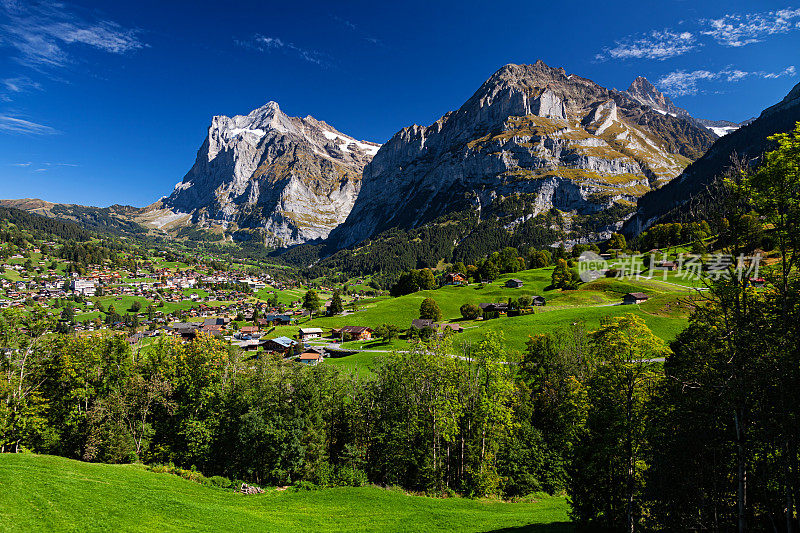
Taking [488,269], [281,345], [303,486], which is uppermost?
[488,269]

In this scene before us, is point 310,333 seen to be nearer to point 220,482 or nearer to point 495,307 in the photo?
point 495,307

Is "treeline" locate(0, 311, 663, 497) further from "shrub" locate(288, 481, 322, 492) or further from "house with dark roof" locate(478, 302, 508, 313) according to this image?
"house with dark roof" locate(478, 302, 508, 313)

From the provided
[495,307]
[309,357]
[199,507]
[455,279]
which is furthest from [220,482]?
[455,279]

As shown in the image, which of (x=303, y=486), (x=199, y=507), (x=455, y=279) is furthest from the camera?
(x=455, y=279)

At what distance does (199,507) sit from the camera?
22609mm

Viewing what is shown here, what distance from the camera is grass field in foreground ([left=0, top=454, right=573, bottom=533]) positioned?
1873 cm

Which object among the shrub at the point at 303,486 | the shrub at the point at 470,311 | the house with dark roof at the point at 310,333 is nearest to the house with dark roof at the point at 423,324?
the shrub at the point at 470,311

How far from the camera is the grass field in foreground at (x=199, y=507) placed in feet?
61.5

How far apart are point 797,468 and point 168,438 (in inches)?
1708

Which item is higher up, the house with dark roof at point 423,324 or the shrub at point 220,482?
the house with dark roof at point 423,324

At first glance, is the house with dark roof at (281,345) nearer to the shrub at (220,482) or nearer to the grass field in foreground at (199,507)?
the shrub at (220,482)

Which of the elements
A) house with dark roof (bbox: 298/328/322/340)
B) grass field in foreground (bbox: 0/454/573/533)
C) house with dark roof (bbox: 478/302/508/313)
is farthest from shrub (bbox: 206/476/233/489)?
house with dark roof (bbox: 478/302/508/313)

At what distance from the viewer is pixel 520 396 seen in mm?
37219

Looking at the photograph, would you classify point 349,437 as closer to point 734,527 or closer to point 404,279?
point 734,527
